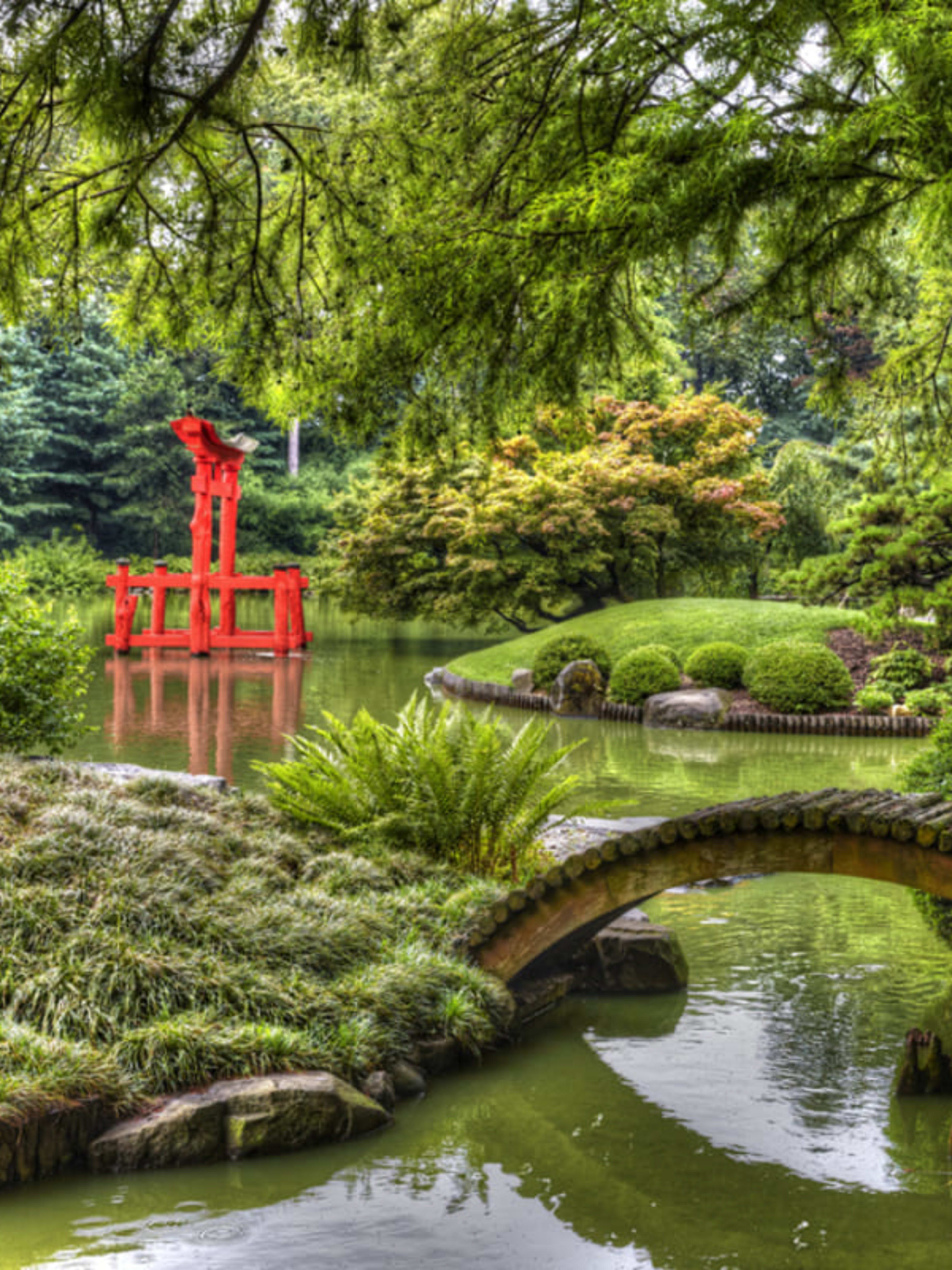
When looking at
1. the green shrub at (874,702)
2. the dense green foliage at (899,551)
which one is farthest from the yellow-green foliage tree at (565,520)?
the dense green foliage at (899,551)

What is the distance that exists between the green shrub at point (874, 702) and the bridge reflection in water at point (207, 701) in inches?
259

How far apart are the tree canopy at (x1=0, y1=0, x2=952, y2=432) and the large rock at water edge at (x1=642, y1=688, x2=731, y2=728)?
334 inches

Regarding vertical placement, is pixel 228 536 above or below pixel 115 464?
below

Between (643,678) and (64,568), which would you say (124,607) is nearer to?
(643,678)

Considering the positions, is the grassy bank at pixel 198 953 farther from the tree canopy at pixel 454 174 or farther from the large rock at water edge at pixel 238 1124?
the tree canopy at pixel 454 174

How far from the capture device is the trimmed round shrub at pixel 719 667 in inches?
615

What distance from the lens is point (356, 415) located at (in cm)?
539

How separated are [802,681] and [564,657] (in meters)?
3.20

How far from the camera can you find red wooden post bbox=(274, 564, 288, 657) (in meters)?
→ 19.8

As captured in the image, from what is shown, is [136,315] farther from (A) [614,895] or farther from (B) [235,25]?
(A) [614,895]

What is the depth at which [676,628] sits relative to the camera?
57.1 feet

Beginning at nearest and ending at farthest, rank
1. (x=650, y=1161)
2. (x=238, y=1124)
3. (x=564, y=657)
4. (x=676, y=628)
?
(x=238, y=1124)
(x=650, y=1161)
(x=564, y=657)
(x=676, y=628)

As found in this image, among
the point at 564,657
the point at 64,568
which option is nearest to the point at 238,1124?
the point at 564,657

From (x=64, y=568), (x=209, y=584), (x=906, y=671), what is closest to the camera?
(x=906, y=671)
